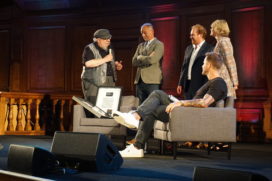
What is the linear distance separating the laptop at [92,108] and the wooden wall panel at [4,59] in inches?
214

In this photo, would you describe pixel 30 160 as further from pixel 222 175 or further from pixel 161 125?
pixel 161 125

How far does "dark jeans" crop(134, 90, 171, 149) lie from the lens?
453 centimetres

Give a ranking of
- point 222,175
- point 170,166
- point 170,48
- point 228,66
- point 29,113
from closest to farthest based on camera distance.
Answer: point 222,175 → point 170,166 → point 228,66 → point 29,113 → point 170,48

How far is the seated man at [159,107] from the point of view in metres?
4.48

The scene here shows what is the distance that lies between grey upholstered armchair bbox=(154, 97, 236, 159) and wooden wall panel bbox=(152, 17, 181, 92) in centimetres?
436

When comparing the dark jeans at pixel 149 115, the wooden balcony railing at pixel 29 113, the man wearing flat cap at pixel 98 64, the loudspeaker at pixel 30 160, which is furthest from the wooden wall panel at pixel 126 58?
the loudspeaker at pixel 30 160

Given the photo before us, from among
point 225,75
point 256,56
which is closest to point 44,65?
point 256,56

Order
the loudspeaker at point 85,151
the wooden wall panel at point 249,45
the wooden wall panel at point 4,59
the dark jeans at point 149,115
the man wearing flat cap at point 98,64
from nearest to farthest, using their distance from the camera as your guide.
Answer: the loudspeaker at point 85,151, the dark jeans at point 149,115, the man wearing flat cap at point 98,64, the wooden wall panel at point 249,45, the wooden wall panel at point 4,59

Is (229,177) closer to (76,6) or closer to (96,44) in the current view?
(96,44)

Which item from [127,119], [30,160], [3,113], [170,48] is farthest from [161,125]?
[170,48]

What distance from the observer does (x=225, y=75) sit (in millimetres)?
5148

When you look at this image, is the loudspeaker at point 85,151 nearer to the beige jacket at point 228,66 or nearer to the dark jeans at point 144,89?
the beige jacket at point 228,66

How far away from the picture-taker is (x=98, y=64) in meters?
5.86

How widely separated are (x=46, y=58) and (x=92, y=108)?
5027mm
